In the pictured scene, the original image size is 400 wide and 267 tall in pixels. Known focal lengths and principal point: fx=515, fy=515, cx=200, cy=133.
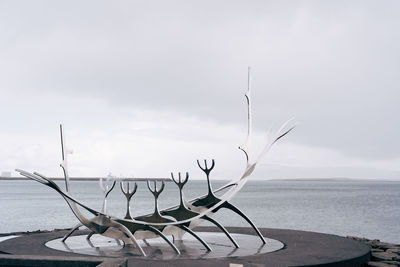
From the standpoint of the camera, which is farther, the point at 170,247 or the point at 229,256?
the point at 170,247

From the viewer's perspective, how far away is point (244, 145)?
14500 mm

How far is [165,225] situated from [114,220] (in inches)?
51.1

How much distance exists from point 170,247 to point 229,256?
244 centimetres

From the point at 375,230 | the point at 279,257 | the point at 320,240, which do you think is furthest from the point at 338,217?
the point at 279,257

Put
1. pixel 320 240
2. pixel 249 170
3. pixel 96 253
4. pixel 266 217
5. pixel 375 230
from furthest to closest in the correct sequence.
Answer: pixel 266 217 → pixel 375 230 → pixel 320 240 → pixel 249 170 → pixel 96 253

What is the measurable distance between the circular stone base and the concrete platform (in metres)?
0.09

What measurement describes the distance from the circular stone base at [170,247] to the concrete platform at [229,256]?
0.31ft

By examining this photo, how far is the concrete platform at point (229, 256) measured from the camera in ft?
28.9

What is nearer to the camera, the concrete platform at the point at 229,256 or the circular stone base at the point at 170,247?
the concrete platform at the point at 229,256

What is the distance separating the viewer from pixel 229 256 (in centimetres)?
1186

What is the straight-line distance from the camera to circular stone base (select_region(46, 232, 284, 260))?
40.0 feet

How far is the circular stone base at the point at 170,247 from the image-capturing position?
12.2m

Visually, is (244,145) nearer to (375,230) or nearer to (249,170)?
(249,170)

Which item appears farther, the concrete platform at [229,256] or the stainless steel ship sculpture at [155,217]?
the stainless steel ship sculpture at [155,217]
